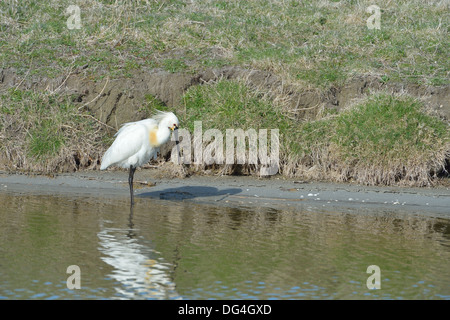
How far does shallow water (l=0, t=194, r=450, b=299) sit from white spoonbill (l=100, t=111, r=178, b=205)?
70cm

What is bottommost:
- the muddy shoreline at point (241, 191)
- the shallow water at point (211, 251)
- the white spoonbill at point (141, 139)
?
the shallow water at point (211, 251)

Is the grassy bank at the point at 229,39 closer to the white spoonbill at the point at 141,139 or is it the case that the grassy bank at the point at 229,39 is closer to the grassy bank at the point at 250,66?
the grassy bank at the point at 250,66

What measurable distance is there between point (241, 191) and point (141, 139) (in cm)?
192

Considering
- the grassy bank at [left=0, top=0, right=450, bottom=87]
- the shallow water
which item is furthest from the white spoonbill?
the grassy bank at [left=0, top=0, right=450, bottom=87]

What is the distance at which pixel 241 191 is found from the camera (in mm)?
12242

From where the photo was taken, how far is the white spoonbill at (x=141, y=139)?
11430 millimetres

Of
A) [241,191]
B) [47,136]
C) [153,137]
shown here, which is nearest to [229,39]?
[241,191]

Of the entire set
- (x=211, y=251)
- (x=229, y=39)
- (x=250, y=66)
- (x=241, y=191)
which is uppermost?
(x=229, y=39)

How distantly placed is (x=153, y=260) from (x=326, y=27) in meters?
9.53

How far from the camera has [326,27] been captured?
16594mm

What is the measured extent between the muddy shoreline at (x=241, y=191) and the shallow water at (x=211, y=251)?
0.38 m

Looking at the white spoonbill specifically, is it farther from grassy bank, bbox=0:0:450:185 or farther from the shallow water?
grassy bank, bbox=0:0:450:185

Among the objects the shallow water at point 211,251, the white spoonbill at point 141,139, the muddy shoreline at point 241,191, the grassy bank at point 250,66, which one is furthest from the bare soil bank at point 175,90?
the shallow water at point 211,251

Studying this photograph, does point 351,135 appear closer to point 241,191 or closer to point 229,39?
point 241,191
